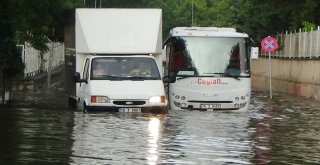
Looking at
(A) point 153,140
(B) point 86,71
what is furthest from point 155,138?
(B) point 86,71

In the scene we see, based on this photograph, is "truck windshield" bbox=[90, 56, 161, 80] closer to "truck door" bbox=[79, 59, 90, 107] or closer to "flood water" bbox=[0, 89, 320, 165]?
"truck door" bbox=[79, 59, 90, 107]

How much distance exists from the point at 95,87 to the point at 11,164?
10.2 metres

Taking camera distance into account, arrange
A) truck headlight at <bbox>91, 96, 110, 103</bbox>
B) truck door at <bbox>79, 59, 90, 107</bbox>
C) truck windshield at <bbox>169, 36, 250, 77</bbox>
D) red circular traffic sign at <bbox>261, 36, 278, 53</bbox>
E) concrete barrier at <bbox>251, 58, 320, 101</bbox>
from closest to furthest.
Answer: truck headlight at <bbox>91, 96, 110, 103</bbox>
truck door at <bbox>79, 59, 90, 107</bbox>
truck windshield at <bbox>169, 36, 250, 77</bbox>
concrete barrier at <bbox>251, 58, 320, 101</bbox>
red circular traffic sign at <bbox>261, 36, 278, 53</bbox>

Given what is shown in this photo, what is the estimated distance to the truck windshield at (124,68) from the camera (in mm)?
23234

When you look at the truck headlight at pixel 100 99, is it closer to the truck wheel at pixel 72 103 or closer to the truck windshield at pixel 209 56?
the truck wheel at pixel 72 103

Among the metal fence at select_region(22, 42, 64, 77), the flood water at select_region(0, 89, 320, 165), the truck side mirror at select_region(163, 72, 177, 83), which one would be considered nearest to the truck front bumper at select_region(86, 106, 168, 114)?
the flood water at select_region(0, 89, 320, 165)

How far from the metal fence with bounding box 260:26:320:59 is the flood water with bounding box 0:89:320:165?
15556mm

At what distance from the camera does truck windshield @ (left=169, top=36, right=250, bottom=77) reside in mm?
27505

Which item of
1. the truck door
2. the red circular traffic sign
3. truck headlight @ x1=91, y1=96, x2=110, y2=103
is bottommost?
truck headlight @ x1=91, y1=96, x2=110, y2=103

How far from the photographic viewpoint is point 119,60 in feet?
77.8

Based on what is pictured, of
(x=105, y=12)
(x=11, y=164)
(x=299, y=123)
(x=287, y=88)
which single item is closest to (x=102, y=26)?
(x=105, y=12)

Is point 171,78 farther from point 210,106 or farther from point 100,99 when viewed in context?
point 100,99

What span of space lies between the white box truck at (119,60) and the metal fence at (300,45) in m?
17.7

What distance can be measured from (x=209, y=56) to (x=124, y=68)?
16.1 ft
